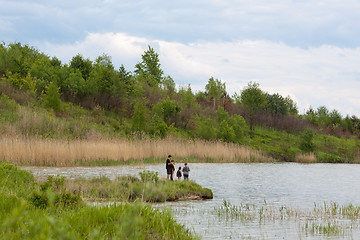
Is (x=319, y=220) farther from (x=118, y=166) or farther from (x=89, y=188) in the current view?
(x=118, y=166)

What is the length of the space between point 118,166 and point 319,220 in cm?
1657

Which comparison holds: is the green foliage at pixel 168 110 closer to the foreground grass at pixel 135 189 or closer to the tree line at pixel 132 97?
the tree line at pixel 132 97

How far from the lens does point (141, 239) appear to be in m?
6.66

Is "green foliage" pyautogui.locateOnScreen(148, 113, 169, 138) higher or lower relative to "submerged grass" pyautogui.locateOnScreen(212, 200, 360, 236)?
higher

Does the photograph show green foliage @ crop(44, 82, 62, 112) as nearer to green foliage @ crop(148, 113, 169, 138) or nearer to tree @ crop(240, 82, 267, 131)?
green foliage @ crop(148, 113, 169, 138)

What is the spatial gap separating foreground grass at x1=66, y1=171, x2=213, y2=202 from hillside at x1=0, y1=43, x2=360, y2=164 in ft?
31.3

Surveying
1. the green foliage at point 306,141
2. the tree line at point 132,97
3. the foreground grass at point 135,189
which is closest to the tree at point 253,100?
the tree line at point 132,97

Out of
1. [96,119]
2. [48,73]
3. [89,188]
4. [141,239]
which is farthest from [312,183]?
[48,73]

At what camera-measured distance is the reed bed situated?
77.2ft

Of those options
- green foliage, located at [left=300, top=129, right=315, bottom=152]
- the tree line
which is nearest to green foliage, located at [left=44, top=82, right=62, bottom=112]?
the tree line

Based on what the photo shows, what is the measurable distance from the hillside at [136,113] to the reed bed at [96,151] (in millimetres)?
193

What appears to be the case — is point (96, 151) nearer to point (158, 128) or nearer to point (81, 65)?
point (158, 128)

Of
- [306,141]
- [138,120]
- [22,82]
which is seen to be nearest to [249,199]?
[138,120]

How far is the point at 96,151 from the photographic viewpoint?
87.9 feet
